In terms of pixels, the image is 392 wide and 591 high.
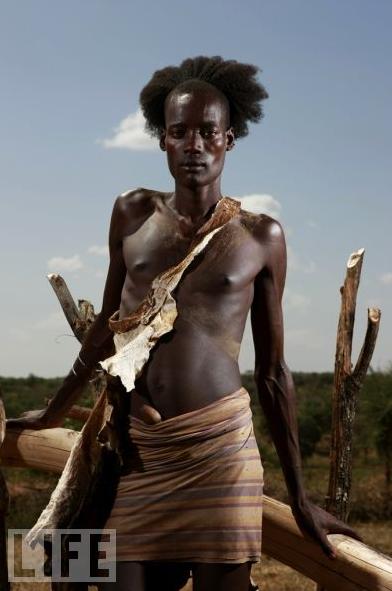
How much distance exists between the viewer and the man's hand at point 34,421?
3.37m

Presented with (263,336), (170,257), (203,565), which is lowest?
(203,565)

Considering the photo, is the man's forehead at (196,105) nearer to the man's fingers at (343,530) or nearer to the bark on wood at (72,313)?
the man's fingers at (343,530)

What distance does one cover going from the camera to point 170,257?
2.73 meters

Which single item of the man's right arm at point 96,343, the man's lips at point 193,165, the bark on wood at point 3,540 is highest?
the man's lips at point 193,165

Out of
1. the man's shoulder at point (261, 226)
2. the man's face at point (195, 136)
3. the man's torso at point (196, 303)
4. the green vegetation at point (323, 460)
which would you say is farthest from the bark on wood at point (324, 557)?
the green vegetation at point (323, 460)

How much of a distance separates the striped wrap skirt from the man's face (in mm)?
712

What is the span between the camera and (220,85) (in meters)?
2.85

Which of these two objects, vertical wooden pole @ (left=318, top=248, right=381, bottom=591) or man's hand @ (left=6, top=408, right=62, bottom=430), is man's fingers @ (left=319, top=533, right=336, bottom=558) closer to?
man's hand @ (left=6, top=408, right=62, bottom=430)

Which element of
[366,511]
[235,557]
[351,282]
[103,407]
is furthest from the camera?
[366,511]

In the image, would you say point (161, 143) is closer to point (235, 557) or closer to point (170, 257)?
point (170, 257)

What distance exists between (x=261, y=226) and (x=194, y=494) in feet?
2.89

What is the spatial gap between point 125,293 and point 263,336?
0.48m

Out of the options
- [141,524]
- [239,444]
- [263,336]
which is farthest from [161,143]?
[141,524]
